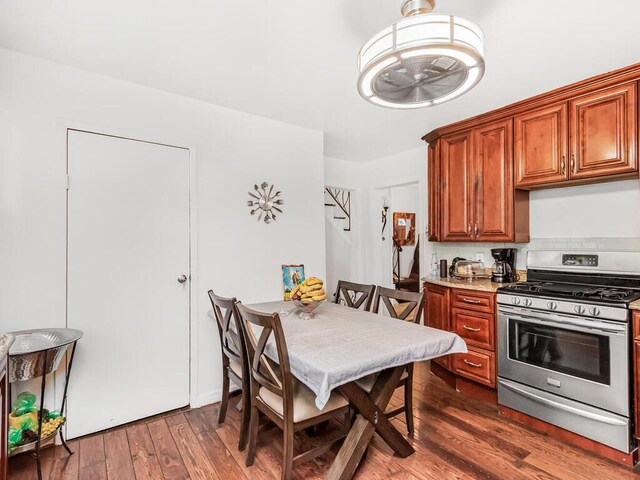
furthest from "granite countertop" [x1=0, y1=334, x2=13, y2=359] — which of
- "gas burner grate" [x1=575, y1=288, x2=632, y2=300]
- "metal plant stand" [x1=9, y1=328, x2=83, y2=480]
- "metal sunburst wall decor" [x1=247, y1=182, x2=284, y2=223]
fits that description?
"gas burner grate" [x1=575, y1=288, x2=632, y2=300]

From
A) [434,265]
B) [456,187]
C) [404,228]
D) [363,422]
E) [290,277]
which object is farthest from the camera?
[404,228]

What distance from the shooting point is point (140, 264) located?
8.04 feet

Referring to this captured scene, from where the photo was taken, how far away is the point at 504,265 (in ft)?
9.67

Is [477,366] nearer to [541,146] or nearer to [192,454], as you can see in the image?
[541,146]

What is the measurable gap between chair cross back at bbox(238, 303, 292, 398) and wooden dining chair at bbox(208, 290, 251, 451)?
0.29 feet

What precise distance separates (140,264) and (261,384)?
4.33 feet

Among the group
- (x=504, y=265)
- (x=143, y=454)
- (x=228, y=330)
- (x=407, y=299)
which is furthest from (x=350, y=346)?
(x=504, y=265)

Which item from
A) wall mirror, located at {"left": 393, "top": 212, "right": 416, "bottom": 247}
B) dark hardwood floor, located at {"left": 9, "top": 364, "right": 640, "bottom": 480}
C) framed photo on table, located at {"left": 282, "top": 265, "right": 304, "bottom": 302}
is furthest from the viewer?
wall mirror, located at {"left": 393, "top": 212, "right": 416, "bottom": 247}

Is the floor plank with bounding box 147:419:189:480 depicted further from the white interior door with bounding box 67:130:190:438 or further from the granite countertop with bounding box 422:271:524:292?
the granite countertop with bounding box 422:271:524:292

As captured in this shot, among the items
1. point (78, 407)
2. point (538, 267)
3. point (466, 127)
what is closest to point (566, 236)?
point (538, 267)

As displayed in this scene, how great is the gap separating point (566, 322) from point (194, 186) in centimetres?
282

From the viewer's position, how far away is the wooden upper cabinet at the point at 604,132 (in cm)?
223

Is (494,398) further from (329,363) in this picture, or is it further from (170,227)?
(170,227)

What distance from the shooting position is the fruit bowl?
Result: 7.36 feet
